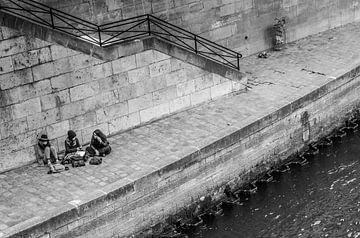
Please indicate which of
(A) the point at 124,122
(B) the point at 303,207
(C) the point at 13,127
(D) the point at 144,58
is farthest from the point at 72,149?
(B) the point at 303,207

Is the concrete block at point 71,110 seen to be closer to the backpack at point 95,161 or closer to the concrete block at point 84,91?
the concrete block at point 84,91

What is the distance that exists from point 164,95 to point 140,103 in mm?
940

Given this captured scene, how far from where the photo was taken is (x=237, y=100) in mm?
24531

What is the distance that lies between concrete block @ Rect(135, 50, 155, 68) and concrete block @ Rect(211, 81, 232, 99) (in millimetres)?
3029

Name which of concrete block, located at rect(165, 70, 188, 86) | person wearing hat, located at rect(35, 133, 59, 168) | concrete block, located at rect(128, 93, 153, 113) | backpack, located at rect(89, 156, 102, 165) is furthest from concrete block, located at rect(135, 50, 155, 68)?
person wearing hat, located at rect(35, 133, 59, 168)

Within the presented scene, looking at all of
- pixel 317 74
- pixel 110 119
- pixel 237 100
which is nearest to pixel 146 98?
pixel 110 119

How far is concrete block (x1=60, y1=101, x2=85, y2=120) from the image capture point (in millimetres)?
20812

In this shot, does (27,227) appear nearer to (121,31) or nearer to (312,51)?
(121,31)

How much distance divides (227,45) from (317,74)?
380cm

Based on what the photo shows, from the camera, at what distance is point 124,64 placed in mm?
21609

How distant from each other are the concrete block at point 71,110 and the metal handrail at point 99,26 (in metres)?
1.95

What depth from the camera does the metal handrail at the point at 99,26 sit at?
2053cm

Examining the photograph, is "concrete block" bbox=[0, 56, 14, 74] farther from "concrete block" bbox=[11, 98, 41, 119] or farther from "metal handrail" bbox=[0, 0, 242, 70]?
"metal handrail" bbox=[0, 0, 242, 70]

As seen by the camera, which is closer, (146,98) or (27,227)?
(27,227)
